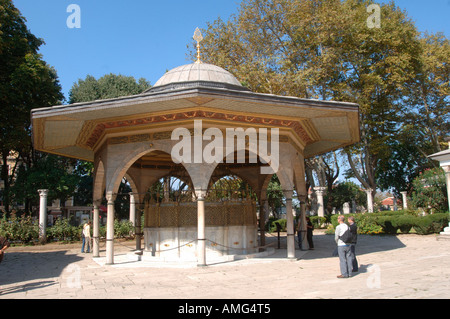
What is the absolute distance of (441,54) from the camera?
80.9ft

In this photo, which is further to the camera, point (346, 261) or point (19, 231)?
point (19, 231)

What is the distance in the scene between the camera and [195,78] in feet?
37.7

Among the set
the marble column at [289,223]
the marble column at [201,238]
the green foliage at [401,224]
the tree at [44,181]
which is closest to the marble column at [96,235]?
the marble column at [201,238]

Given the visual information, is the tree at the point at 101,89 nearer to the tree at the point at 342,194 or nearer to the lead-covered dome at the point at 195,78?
the lead-covered dome at the point at 195,78

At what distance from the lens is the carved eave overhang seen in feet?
27.4

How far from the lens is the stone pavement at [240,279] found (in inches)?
228

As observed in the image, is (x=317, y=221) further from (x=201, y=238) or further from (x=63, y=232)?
(x=201, y=238)

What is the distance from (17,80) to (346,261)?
19.1 meters

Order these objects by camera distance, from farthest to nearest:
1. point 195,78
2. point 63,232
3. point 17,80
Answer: point 63,232 → point 17,80 → point 195,78

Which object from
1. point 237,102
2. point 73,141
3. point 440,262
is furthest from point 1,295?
point 440,262

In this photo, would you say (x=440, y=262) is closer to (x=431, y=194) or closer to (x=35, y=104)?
(x=431, y=194)

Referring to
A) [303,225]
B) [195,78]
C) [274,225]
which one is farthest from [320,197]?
[195,78]

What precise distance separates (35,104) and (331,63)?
17383mm

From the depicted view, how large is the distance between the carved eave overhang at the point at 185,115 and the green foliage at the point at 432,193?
513 inches
